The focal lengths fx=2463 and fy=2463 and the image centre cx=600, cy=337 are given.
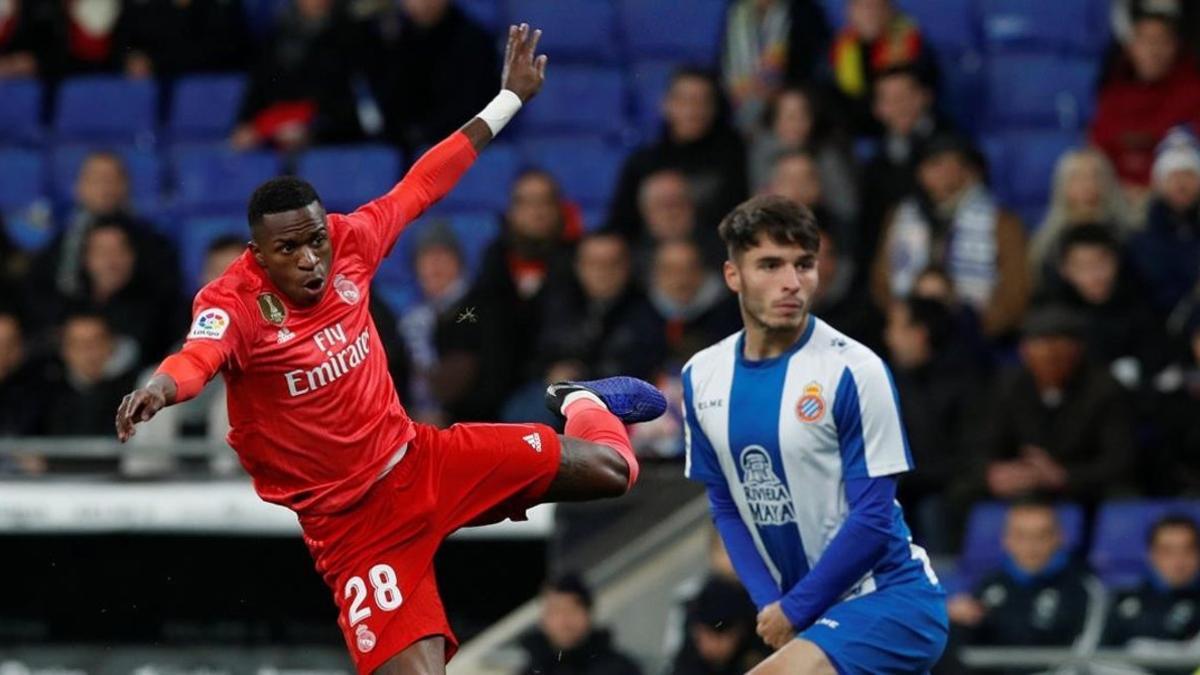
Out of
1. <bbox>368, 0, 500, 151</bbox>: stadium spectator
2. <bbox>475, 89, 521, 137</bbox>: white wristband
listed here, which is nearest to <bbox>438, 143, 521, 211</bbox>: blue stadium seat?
<bbox>368, 0, 500, 151</bbox>: stadium spectator

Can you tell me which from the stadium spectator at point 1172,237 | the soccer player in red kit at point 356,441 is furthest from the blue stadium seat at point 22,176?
the soccer player in red kit at point 356,441

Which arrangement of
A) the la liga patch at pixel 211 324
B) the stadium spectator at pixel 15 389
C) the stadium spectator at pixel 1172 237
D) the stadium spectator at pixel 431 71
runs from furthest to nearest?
the stadium spectator at pixel 431 71, the stadium spectator at pixel 15 389, the stadium spectator at pixel 1172 237, the la liga patch at pixel 211 324

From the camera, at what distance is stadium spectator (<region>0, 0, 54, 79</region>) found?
17156 mm

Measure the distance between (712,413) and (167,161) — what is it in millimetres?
8672

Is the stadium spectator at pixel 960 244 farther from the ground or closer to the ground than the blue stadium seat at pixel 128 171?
closer to the ground

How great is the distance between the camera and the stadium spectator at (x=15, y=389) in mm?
13867

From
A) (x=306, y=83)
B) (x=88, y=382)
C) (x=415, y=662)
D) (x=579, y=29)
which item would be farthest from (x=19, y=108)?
(x=415, y=662)

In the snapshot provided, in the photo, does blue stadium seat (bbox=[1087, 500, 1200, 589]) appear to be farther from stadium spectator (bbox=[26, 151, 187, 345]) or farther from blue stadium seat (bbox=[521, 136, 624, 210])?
stadium spectator (bbox=[26, 151, 187, 345])

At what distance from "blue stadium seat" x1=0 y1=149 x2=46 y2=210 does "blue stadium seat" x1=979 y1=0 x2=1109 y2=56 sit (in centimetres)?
612

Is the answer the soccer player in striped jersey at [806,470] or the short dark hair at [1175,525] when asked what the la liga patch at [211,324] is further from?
the short dark hair at [1175,525]

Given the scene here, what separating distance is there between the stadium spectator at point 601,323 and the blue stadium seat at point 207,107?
4108 millimetres

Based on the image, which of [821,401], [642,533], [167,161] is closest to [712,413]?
[821,401]

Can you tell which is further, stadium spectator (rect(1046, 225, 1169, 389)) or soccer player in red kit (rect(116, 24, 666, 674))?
stadium spectator (rect(1046, 225, 1169, 389))

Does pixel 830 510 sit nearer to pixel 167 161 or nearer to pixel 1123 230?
pixel 1123 230
